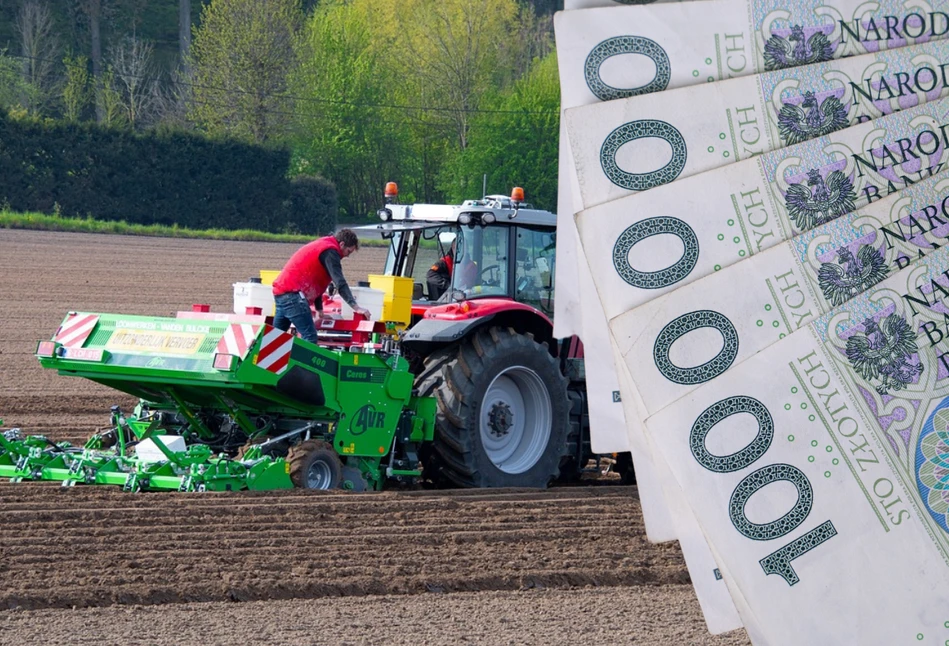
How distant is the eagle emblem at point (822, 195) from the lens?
2600mm

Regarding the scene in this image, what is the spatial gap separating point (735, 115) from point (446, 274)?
6702 millimetres

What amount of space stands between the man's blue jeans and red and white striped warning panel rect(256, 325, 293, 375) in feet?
1.50

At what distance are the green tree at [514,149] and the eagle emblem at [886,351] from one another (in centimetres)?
3891

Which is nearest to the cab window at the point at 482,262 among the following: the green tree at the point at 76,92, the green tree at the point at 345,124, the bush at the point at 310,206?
the bush at the point at 310,206

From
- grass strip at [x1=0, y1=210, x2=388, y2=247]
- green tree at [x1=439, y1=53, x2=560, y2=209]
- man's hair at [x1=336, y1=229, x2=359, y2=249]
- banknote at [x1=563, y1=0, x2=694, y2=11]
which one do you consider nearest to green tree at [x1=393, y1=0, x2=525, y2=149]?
green tree at [x1=439, y1=53, x2=560, y2=209]

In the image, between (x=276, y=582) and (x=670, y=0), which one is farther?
(x=276, y=582)

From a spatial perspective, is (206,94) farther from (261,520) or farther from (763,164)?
(763,164)

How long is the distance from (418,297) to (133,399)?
4294 millimetres

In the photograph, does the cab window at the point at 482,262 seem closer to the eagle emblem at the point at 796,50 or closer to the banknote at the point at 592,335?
the banknote at the point at 592,335

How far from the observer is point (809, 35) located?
263 cm

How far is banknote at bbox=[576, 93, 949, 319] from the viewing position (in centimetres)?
258

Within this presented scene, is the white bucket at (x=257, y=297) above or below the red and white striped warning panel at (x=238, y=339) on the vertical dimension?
above

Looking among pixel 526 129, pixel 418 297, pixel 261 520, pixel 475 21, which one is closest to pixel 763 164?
pixel 261 520

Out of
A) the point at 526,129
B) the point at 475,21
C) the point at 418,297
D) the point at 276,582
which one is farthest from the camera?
the point at 475,21
